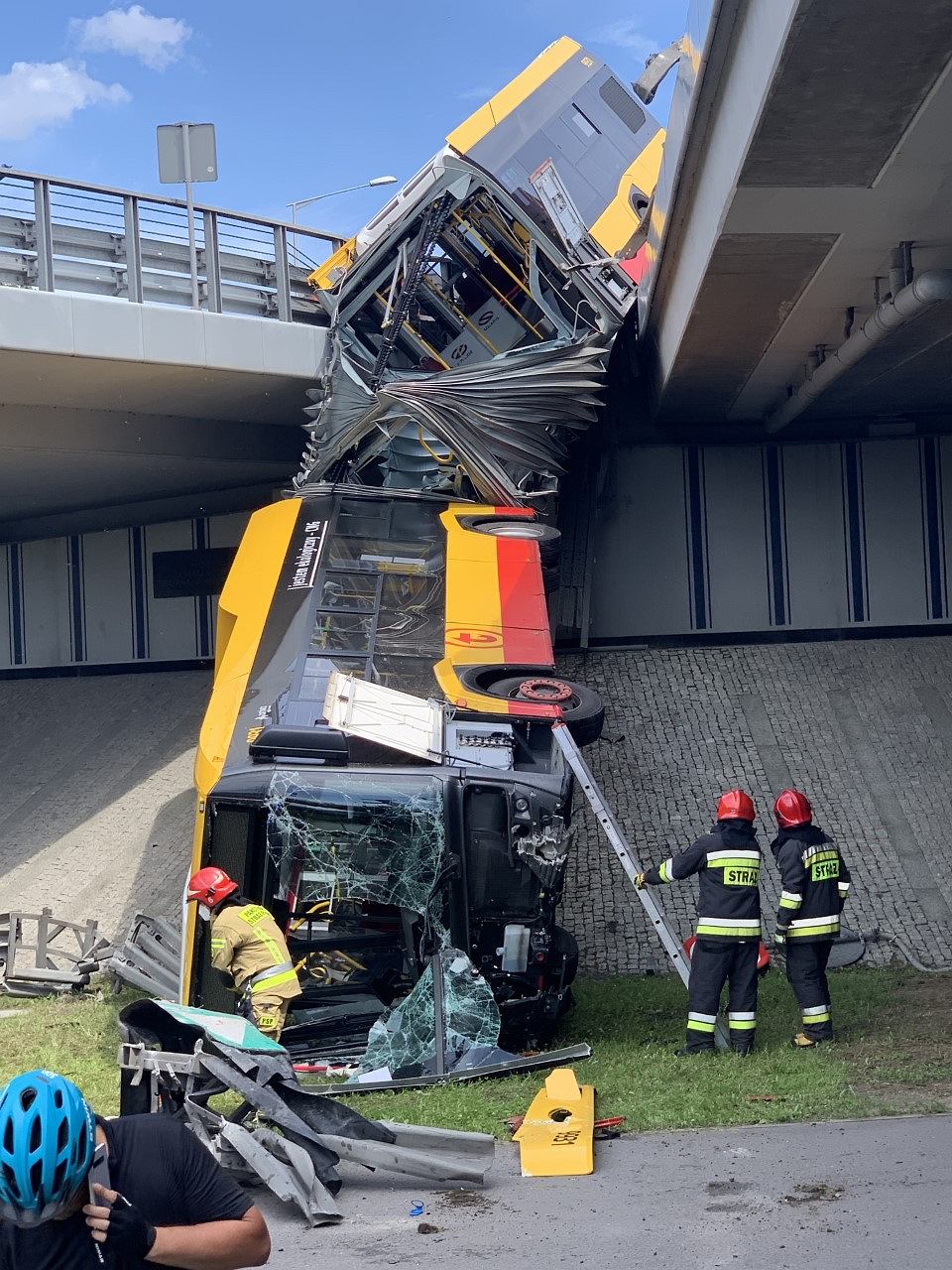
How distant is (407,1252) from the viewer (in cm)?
473

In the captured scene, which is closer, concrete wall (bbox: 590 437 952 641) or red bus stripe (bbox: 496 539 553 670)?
red bus stripe (bbox: 496 539 553 670)

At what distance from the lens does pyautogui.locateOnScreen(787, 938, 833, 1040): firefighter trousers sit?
7.45 metres

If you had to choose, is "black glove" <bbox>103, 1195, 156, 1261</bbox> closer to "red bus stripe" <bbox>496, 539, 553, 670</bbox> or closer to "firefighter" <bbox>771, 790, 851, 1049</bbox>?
"firefighter" <bbox>771, 790, 851, 1049</bbox>

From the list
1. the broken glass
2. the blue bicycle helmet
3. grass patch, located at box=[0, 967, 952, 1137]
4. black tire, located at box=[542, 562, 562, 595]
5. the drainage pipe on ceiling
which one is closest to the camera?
the blue bicycle helmet

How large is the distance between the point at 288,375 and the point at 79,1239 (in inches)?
503

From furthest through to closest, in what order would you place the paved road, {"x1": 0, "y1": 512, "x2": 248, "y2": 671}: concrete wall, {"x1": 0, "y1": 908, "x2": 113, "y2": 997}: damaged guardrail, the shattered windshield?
{"x1": 0, "y1": 512, "x2": 248, "y2": 671}: concrete wall
{"x1": 0, "y1": 908, "x2": 113, "y2": 997}: damaged guardrail
the shattered windshield
the paved road

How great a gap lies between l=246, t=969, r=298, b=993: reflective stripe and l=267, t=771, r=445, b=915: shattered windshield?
0.65 m

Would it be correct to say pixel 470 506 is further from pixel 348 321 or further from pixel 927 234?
pixel 927 234

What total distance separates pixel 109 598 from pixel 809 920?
14.3 m

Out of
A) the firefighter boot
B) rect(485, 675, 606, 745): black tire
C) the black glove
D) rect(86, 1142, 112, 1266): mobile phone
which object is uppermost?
rect(485, 675, 606, 745): black tire

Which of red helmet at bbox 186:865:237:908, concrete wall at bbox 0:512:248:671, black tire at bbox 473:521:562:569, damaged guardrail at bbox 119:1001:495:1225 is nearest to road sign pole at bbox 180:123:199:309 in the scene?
A: black tire at bbox 473:521:562:569

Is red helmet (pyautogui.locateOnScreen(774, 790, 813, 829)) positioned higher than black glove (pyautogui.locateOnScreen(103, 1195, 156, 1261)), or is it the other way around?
red helmet (pyautogui.locateOnScreen(774, 790, 813, 829))

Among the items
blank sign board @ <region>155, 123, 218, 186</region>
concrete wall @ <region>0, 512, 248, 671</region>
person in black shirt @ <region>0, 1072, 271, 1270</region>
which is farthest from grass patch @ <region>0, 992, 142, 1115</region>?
concrete wall @ <region>0, 512, 248, 671</region>

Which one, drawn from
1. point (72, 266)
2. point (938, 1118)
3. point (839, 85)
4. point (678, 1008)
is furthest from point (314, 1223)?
point (72, 266)
